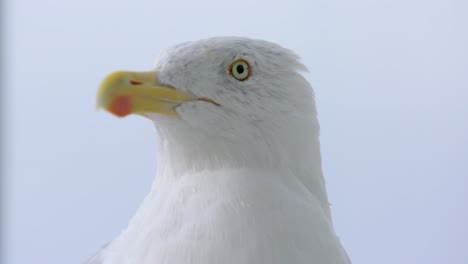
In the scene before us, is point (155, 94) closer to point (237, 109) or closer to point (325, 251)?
point (237, 109)

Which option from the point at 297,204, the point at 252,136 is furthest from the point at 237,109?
the point at 297,204

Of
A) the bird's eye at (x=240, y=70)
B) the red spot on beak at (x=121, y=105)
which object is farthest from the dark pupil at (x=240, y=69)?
the red spot on beak at (x=121, y=105)

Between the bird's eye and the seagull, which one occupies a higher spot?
the bird's eye

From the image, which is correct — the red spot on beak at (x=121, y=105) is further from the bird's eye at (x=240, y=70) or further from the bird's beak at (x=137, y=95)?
the bird's eye at (x=240, y=70)

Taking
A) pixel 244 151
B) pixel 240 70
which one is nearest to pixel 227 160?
pixel 244 151

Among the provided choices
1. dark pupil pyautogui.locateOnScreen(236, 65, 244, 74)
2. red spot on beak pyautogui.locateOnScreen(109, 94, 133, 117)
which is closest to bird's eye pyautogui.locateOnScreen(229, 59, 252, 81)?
dark pupil pyautogui.locateOnScreen(236, 65, 244, 74)

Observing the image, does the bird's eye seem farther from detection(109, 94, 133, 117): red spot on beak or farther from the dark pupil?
detection(109, 94, 133, 117): red spot on beak
